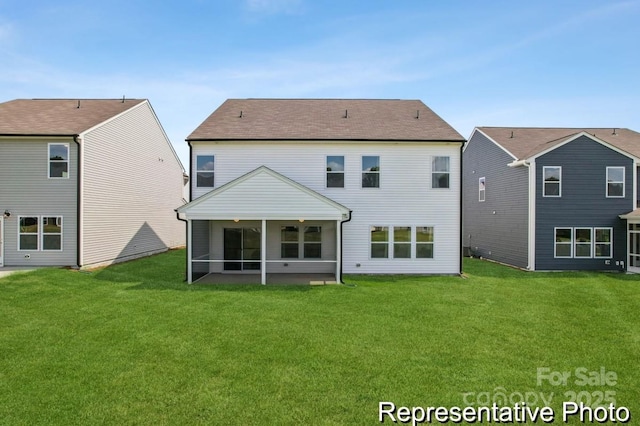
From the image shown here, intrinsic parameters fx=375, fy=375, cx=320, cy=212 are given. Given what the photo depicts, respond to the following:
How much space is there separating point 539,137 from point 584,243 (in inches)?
279

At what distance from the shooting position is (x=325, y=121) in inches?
691

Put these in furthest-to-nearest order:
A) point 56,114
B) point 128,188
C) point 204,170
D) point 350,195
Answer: point 128,188 → point 56,114 → point 350,195 → point 204,170

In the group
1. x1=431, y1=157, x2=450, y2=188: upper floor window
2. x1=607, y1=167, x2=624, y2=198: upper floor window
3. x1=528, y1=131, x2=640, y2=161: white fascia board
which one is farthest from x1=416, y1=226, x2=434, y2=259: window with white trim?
x1=607, y1=167, x2=624, y2=198: upper floor window

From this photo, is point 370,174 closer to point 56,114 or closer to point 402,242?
point 402,242

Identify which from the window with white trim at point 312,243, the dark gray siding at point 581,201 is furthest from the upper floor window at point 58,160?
the dark gray siding at point 581,201

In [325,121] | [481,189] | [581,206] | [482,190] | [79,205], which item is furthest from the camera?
[481,189]

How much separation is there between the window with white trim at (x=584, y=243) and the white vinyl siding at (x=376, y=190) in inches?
227

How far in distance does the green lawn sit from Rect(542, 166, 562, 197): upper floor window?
243 inches

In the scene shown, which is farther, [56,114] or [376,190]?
[56,114]

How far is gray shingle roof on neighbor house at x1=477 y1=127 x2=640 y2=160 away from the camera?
65.3 ft

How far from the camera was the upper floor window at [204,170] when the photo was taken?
15875 millimetres

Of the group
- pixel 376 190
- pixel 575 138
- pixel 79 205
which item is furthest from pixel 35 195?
pixel 575 138

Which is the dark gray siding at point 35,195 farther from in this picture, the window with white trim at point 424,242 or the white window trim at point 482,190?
the white window trim at point 482,190

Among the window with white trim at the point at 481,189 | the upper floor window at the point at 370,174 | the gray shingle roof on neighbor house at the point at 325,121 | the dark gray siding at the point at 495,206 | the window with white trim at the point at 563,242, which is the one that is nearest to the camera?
the gray shingle roof on neighbor house at the point at 325,121
